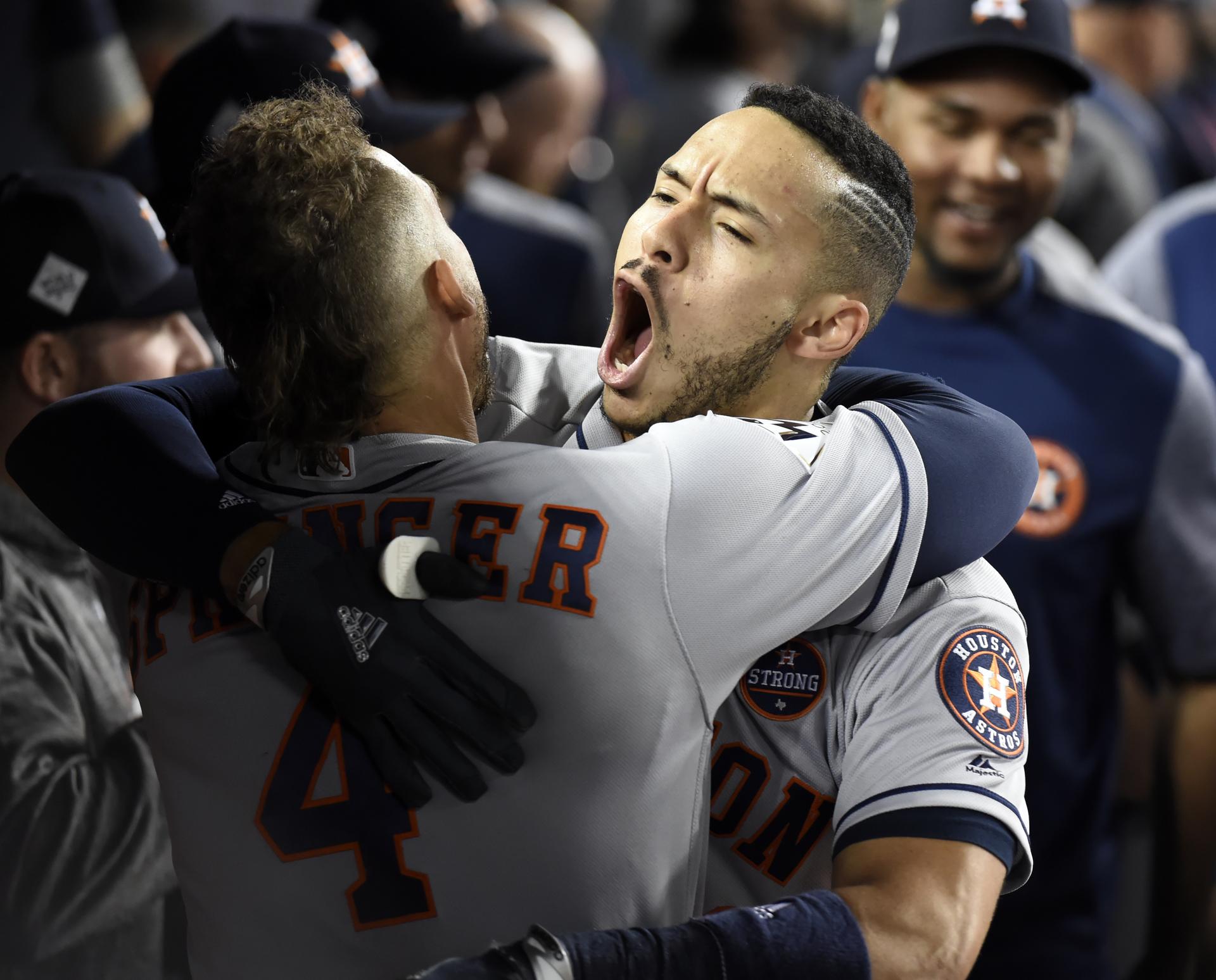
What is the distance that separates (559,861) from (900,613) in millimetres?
372

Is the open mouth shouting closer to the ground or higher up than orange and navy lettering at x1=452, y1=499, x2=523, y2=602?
higher up

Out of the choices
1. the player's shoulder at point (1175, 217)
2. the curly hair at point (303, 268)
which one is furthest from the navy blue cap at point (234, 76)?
the player's shoulder at point (1175, 217)

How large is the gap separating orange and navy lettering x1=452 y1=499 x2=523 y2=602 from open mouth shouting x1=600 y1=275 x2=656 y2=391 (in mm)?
259

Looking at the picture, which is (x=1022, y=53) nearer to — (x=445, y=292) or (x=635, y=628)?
(x=445, y=292)

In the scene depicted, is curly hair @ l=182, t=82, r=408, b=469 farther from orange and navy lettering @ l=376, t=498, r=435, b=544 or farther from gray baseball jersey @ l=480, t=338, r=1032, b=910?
gray baseball jersey @ l=480, t=338, r=1032, b=910

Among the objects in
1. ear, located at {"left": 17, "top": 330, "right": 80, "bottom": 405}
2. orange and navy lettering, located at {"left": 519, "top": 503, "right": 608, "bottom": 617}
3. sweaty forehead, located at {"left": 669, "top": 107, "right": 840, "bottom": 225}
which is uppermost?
sweaty forehead, located at {"left": 669, "top": 107, "right": 840, "bottom": 225}

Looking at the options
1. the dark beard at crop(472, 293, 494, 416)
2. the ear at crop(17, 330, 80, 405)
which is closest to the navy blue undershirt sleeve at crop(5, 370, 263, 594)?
the dark beard at crop(472, 293, 494, 416)

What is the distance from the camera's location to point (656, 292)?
130 centimetres

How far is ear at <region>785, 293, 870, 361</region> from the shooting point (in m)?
1.31

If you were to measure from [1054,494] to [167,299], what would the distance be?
1209 millimetres

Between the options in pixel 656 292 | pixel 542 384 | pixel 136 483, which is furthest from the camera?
pixel 542 384

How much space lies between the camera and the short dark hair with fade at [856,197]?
128 centimetres

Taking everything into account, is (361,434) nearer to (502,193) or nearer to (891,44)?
(891,44)

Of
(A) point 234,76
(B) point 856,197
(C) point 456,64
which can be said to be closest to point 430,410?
(B) point 856,197
